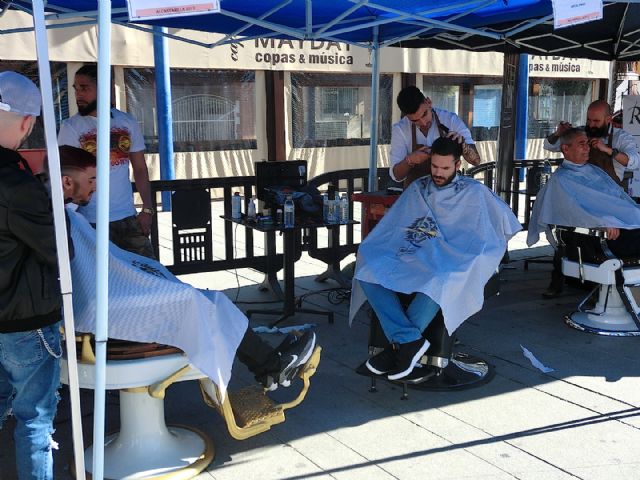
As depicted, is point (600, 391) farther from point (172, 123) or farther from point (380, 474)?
point (172, 123)

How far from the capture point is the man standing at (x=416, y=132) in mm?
4309

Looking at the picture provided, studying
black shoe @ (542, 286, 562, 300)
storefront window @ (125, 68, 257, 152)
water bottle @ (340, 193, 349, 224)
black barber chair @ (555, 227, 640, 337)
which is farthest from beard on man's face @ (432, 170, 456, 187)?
storefront window @ (125, 68, 257, 152)

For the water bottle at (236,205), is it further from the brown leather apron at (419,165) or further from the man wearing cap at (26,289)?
the man wearing cap at (26,289)

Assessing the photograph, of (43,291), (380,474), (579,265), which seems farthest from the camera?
(579,265)

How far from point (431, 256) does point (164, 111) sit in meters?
5.89

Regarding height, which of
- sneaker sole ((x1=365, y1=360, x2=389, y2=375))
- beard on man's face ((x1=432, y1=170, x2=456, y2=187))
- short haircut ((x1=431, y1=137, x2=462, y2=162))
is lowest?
sneaker sole ((x1=365, y1=360, x2=389, y2=375))

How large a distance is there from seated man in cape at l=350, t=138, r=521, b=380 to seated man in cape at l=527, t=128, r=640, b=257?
0.96 m

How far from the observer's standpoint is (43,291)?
2107mm

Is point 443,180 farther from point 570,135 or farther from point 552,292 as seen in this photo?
point 552,292

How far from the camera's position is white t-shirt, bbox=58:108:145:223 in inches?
152

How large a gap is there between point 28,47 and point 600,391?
7123 millimetres

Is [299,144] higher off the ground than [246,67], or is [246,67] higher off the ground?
[246,67]

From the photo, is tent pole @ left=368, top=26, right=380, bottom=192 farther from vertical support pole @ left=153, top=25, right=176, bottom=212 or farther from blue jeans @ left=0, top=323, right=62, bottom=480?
blue jeans @ left=0, top=323, right=62, bottom=480

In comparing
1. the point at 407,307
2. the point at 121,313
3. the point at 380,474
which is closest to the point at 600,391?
the point at 407,307
